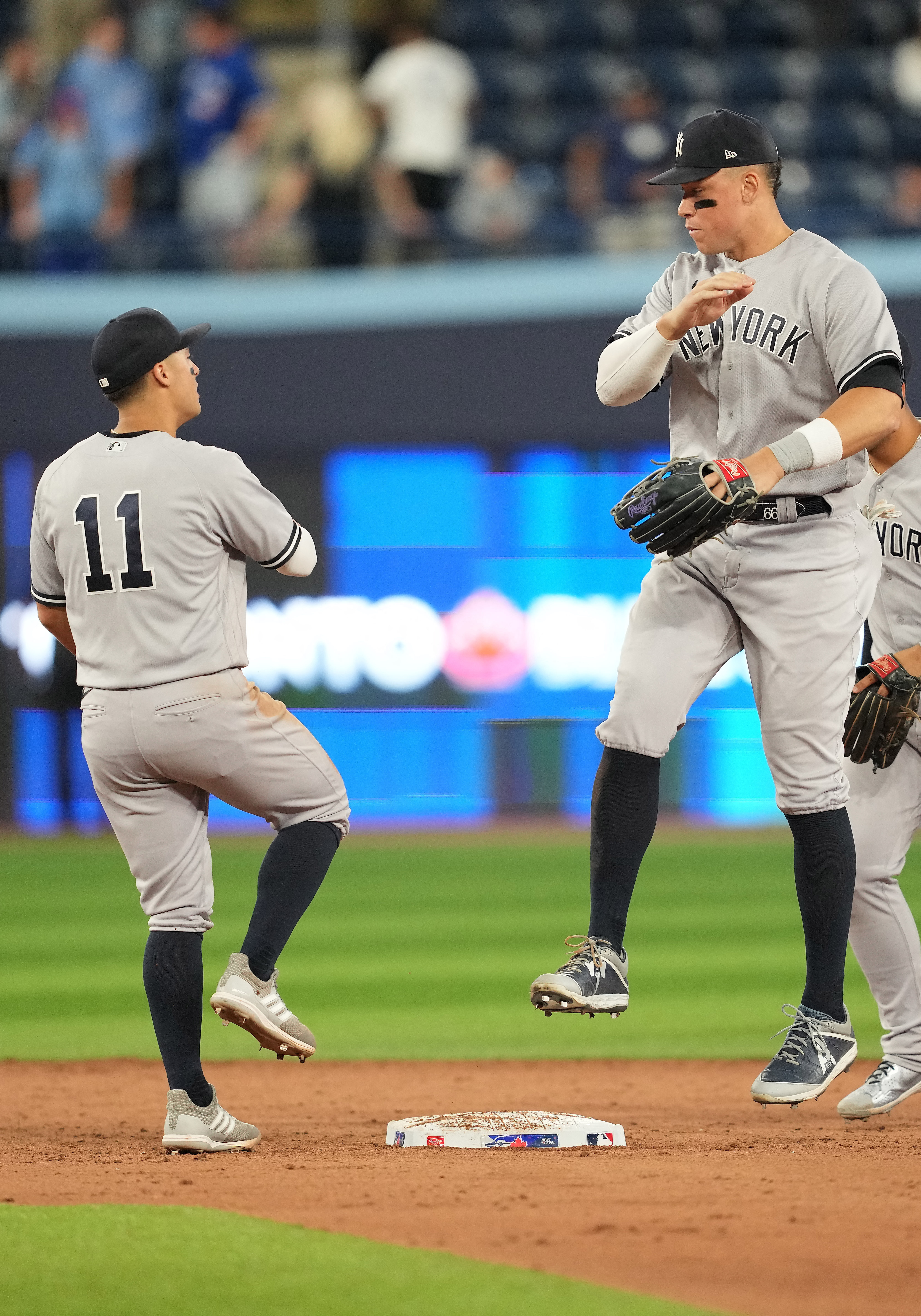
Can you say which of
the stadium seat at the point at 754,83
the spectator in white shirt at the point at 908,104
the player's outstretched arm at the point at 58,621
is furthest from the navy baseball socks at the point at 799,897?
the stadium seat at the point at 754,83

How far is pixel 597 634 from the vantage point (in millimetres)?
13172

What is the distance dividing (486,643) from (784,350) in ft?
31.2

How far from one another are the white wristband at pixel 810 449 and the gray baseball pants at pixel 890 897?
3.28 ft

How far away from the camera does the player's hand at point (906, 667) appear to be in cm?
405

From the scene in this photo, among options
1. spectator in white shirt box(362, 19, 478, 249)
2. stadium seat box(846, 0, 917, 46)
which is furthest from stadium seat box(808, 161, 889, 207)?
spectator in white shirt box(362, 19, 478, 249)

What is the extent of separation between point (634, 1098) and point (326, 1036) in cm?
161

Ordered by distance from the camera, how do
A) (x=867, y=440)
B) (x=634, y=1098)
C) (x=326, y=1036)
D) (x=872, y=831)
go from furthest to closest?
1. (x=326, y=1036)
2. (x=634, y=1098)
3. (x=872, y=831)
4. (x=867, y=440)

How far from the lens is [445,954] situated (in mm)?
7867

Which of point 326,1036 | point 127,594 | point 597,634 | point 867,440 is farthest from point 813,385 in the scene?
point 597,634

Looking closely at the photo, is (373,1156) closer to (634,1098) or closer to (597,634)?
(634,1098)

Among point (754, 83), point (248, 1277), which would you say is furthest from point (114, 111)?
point (248, 1277)

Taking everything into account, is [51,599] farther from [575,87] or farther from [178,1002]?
[575,87]

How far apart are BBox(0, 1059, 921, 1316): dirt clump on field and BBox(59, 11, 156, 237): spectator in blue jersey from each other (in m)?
9.10

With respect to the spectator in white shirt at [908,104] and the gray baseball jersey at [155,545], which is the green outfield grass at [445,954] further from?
the spectator in white shirt at [908,104]
